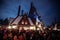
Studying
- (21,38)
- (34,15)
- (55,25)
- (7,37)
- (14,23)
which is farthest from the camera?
(34,15)

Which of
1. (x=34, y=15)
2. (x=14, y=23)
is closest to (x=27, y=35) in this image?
(x=14, y=23)

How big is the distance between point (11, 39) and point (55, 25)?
16.4 metres

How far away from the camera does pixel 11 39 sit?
6469mm

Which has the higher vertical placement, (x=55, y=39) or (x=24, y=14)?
(x=24, y=14)

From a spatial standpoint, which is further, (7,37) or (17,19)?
(17,19)

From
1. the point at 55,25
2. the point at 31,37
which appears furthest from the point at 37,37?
the point at 55,25

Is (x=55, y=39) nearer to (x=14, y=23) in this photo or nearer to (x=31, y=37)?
(x=31, y=37)

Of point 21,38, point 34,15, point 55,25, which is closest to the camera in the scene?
point 21,38

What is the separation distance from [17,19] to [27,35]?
1471cm

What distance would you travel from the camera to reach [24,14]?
68.6 feet

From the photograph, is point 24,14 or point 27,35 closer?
point 27,35

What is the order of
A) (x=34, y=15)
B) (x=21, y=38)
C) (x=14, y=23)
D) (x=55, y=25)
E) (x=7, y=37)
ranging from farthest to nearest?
(x=34, y=15), (x=55, y=25), (x=14, y=23), (x=7, y=37), (x=21, y=38)

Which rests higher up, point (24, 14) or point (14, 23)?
point (24, 14)

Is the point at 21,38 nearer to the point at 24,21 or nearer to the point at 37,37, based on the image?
the point at 37,37
